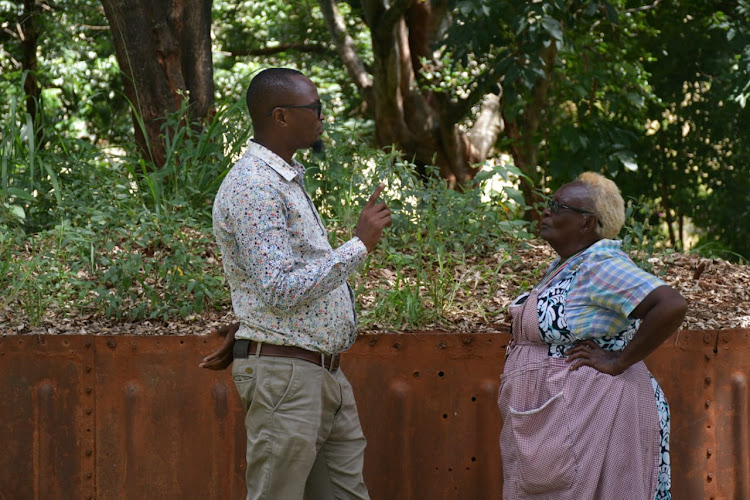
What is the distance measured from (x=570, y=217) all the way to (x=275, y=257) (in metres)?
1.10

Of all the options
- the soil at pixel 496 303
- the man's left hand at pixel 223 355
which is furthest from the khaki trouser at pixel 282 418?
the soil at pixel 496 303

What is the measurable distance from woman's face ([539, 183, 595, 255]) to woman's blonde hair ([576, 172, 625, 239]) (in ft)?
0.08

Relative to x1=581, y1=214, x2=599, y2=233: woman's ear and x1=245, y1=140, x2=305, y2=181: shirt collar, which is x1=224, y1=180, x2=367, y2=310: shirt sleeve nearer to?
x1=245, y1=140, x2=305, y2=181: shirt collar

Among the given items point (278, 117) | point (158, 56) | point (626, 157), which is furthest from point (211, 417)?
point (626, 157)

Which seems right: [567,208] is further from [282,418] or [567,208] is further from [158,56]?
[158,56]

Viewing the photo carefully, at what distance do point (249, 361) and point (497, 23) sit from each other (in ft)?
15.7

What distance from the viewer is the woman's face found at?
3346 millimetres

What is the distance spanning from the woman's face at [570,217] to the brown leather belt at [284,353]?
89 cm

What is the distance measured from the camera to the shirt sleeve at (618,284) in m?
3.03

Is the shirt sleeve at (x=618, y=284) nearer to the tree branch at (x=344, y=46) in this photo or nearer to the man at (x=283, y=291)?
the man at (x=283, y=291)

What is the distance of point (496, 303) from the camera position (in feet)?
16.1

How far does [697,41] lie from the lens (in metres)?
9.94

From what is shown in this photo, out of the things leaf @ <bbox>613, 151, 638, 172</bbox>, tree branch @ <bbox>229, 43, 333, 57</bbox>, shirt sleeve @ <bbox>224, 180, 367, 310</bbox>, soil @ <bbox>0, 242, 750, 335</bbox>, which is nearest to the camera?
shirt sleeve @ <bbox>224, 180, 367, 310</bbox>

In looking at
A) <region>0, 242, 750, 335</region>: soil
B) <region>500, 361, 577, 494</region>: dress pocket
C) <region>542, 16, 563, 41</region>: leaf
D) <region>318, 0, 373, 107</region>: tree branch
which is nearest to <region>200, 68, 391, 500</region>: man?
<region>500, 361, 577, 494</region>: dress pocket
